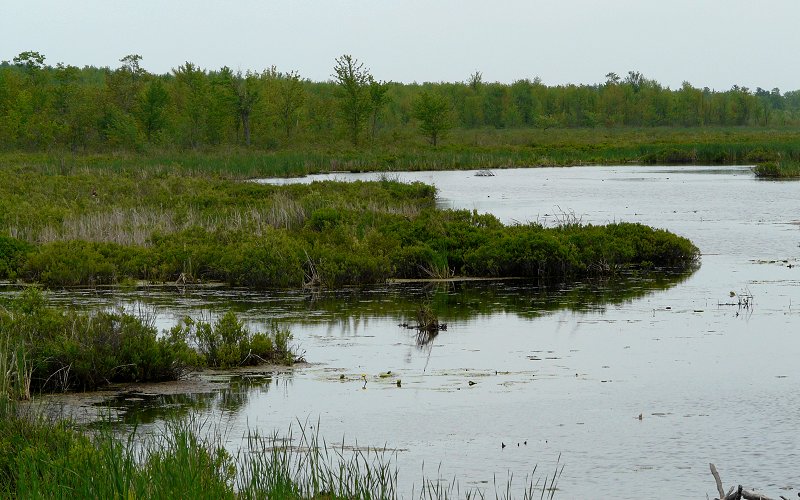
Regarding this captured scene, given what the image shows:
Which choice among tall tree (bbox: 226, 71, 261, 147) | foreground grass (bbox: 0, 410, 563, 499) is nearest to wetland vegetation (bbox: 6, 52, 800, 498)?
foreground grass (bbox: 0, 410, 563, 499)

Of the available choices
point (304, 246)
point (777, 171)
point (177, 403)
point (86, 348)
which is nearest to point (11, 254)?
point (304, 246)

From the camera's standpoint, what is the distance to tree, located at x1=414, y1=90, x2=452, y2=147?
8706 centimetres

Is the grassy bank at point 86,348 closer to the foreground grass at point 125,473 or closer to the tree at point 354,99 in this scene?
the foreground grass at point 125,473

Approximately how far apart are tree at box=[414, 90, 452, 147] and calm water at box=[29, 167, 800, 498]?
63.7 m

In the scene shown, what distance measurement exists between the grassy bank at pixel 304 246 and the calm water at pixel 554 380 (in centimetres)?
82

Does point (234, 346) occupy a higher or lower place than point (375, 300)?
lower

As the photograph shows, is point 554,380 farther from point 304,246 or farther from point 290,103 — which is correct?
point 290,103

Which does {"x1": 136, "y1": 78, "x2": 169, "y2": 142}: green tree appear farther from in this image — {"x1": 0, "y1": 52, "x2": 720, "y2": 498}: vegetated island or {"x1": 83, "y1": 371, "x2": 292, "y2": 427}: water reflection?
{"x1": 83, "y1": 371, "x2": 292, "y2": 427}: water reflection

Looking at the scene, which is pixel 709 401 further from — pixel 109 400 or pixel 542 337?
pixel 109 400

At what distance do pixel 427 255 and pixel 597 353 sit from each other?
8.02m

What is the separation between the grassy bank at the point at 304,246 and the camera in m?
21.3

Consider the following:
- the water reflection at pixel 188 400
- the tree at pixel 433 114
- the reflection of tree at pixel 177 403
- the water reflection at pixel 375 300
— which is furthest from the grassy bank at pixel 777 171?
the reflection of tree at pixel 177 403

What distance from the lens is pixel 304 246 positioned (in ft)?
72.5

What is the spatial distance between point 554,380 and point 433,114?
2957 inches
